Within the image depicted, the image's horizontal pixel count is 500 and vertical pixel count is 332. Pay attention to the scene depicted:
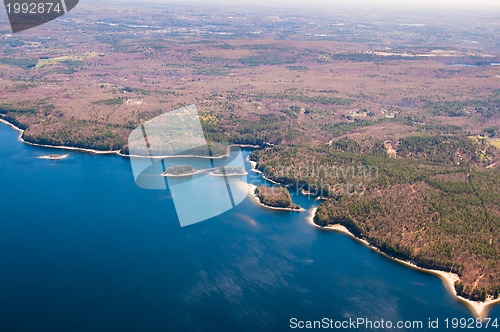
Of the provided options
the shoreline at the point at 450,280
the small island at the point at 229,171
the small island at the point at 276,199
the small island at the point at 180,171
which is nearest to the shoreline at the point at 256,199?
the small island at the point at 276,199

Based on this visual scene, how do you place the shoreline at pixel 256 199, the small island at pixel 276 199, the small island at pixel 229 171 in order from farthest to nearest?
the small island at pixel 229 171 → the small island at pixel 276 199 → the shoreline at pixel 256 199

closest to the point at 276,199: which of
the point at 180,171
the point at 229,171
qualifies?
the point at 229,171

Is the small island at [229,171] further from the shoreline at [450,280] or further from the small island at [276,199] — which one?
the shoreline at [450,280]

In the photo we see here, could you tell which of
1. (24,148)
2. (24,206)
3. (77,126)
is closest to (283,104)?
(77,126)

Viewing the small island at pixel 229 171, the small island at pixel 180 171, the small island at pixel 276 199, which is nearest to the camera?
the small island at pixel 276 199

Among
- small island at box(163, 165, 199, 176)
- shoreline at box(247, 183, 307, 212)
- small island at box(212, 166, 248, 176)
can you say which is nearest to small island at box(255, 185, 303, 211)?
shoreline at box(247, 183, 307, 212)

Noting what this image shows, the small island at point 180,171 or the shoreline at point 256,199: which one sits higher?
the small island at point 180,171

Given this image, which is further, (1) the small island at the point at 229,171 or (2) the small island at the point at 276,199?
(1) the small island at the point at 229,171

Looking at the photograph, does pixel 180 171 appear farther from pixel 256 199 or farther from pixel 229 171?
pixel 256 199
